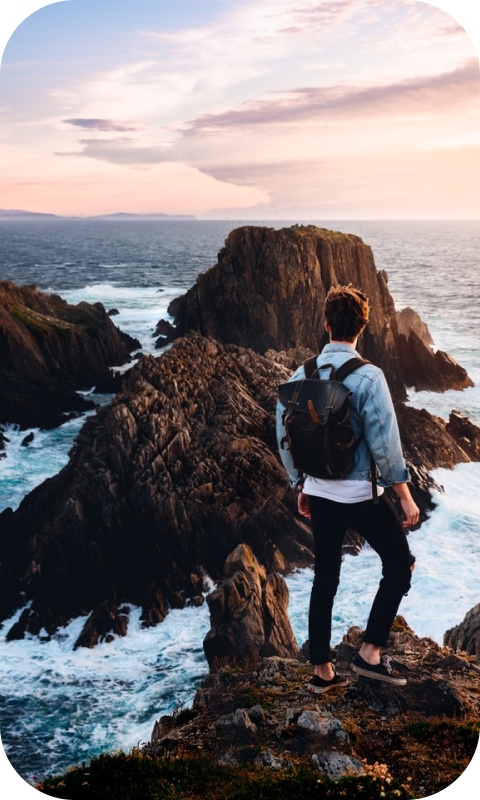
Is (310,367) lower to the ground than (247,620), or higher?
higher

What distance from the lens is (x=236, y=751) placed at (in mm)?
6016

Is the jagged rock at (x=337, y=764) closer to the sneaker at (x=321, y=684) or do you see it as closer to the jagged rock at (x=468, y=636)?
the sneaker at (x=321, y=684)

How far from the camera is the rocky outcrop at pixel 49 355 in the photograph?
42.9 m

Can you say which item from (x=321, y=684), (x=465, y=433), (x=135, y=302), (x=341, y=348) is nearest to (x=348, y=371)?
(x=341, y=348)

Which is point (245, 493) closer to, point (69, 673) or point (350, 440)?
point (69, 673)

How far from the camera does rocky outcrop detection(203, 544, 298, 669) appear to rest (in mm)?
14992

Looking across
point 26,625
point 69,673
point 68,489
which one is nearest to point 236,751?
point 69,673

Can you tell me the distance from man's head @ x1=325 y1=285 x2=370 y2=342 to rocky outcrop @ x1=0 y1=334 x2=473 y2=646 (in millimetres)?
14532

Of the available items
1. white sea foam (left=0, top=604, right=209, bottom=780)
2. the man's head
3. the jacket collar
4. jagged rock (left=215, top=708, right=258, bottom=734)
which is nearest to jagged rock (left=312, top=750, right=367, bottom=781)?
jagged rock (left=215, top=708, right=258, bottom=734)

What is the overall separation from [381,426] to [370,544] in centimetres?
136

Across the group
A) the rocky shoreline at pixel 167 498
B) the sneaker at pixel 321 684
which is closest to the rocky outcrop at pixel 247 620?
the rocky shoreline at pixel 167 498

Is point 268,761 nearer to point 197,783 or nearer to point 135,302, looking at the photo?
point 197,783

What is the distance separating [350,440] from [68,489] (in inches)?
815

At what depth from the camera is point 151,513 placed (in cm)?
2200
